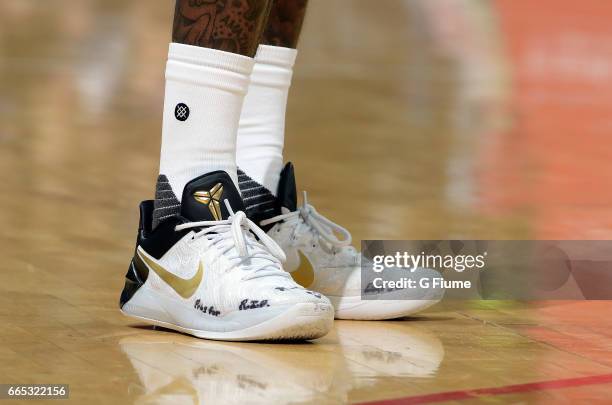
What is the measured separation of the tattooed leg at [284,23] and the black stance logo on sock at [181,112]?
25cm

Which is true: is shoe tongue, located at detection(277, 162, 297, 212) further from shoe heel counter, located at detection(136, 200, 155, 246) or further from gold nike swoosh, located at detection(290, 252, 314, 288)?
shoe heel counter, located at detection(136, 200, 155, 246)

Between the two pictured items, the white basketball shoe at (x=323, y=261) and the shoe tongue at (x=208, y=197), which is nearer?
the shoe tongue at (x=208, y=197)

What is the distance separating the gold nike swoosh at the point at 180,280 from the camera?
141cm

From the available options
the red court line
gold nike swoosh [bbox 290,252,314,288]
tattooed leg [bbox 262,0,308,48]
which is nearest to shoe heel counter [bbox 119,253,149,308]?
gold nike swoosh [bbox 290,252,314,288]

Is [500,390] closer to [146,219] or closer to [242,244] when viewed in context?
[242,244]

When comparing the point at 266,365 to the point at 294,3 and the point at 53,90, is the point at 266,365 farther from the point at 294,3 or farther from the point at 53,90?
the point at 53,90

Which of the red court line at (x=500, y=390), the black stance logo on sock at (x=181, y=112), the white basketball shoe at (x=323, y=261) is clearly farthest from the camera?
the white basketball shoe at (x=323, y=261)

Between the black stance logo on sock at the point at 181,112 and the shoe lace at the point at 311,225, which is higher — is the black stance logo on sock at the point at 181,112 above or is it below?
above

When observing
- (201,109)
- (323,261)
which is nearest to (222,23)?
(201,109)

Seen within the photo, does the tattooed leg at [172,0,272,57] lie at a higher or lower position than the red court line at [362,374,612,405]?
higher

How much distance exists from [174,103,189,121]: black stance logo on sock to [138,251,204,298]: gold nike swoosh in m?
0.17

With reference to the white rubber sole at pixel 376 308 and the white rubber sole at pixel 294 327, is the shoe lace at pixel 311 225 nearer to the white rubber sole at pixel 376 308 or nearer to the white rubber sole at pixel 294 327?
the white rubber sole at pixel 376 308

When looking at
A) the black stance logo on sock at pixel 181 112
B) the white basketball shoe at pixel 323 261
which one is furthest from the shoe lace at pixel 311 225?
the black stance logo on sock at pixel 181 112

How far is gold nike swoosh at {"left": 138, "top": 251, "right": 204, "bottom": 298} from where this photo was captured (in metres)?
1.41
